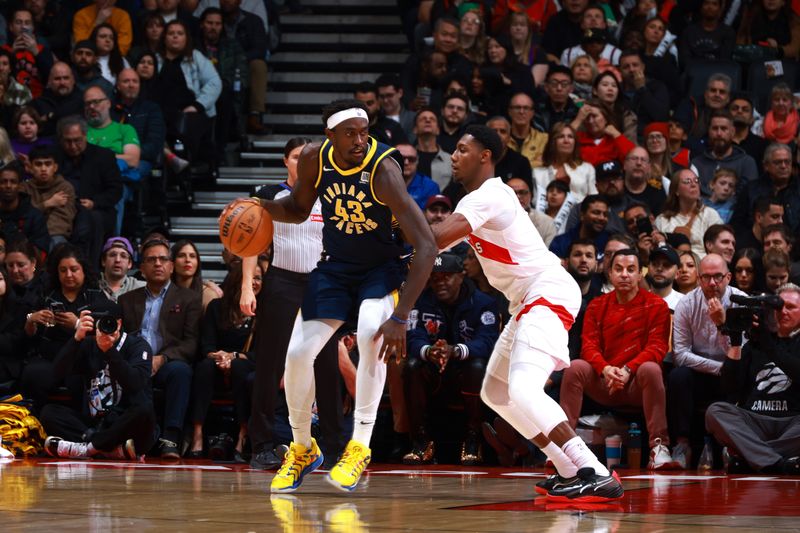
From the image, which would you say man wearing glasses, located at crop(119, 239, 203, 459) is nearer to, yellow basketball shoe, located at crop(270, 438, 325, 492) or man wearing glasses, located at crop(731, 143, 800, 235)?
yellow basketball shoe, located at crop(270, 438, 325, 492)

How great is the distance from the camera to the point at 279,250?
7297 millimetres

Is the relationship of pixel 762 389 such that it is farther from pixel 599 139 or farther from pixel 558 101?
pixel 558 101

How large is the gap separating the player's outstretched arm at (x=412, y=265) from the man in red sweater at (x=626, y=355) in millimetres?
3057

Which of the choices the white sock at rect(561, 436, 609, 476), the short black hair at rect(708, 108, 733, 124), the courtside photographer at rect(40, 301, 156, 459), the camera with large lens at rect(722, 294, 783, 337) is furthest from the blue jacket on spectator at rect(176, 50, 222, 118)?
the white sock at rect(561, 436, 609, 476)

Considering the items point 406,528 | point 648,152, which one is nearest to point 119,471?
point 406,528

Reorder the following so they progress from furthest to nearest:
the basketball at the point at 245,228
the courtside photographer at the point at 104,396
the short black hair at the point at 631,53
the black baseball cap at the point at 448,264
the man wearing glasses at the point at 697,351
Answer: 1. the short black hair at the point at 631,53
2. the black baseball cap at the point at 448,264
3. the courtside photographer at the point at 104,396
4. the man wearing glasses at the point at 697,351
5. the basketball at the point at 245,228

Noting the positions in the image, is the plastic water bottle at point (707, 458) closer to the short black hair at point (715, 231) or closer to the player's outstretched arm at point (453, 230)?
the short black hair at point (715, 231)

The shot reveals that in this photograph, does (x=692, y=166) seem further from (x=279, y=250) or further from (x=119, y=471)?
(x=119, y=471)

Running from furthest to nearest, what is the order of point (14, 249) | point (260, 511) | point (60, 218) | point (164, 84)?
point (164, 84) < point (60, 218) < point (14, 249) < point (260, 511)

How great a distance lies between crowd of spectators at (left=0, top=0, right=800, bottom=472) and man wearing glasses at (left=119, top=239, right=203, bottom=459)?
18mm

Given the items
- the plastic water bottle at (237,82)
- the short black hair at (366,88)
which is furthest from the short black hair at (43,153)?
the short black hair at (366,88)

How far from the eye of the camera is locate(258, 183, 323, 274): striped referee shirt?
7.22 metres

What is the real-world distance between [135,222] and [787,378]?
248 inches

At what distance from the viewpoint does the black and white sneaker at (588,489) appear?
5.14 meters
